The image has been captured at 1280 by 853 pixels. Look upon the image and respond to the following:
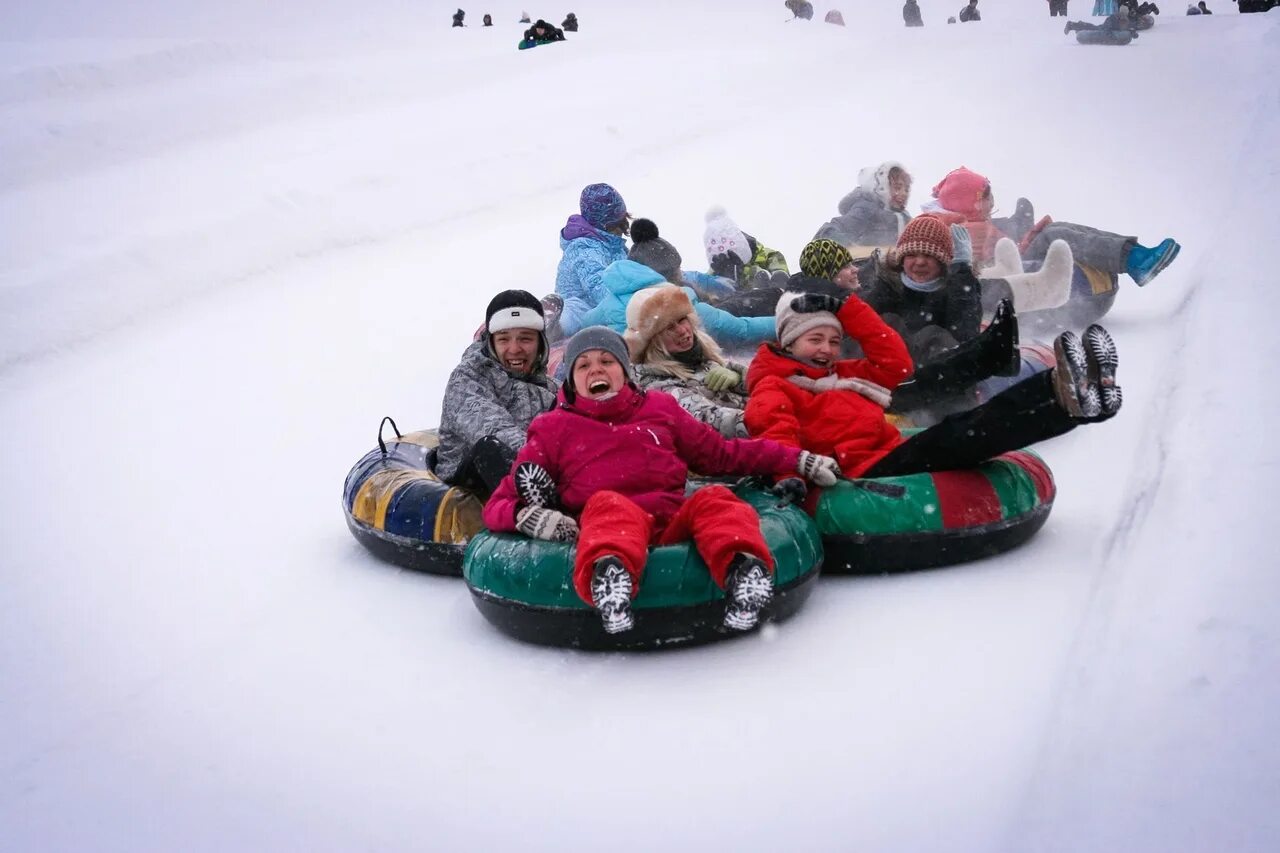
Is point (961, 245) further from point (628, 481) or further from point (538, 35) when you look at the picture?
point (538, 35)

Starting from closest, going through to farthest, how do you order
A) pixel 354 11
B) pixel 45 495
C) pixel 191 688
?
pixel 191 688, pixel 45 495, pixel 354 11

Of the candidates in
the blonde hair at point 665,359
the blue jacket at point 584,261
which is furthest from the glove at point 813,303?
the blue jacket at point 584,261

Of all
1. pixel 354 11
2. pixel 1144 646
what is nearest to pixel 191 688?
pixel 1144 646

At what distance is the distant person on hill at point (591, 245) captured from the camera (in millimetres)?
7203

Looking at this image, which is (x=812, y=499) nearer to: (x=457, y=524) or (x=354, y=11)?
(x=457, y=524)

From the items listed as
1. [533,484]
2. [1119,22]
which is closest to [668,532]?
[533,484]

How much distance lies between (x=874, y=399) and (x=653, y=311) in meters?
1.02

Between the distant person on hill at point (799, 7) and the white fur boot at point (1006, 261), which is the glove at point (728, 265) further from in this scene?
the distant person on hill at point (799, 7)

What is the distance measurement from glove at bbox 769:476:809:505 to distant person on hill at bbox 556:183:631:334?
350 cm

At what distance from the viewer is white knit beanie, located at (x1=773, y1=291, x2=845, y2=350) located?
4.37 metres

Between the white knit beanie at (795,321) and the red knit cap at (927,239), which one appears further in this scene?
the red knit cap at (927,239)

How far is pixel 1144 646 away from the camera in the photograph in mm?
2756

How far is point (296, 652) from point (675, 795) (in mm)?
1562

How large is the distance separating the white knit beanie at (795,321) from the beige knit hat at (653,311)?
0.49m
